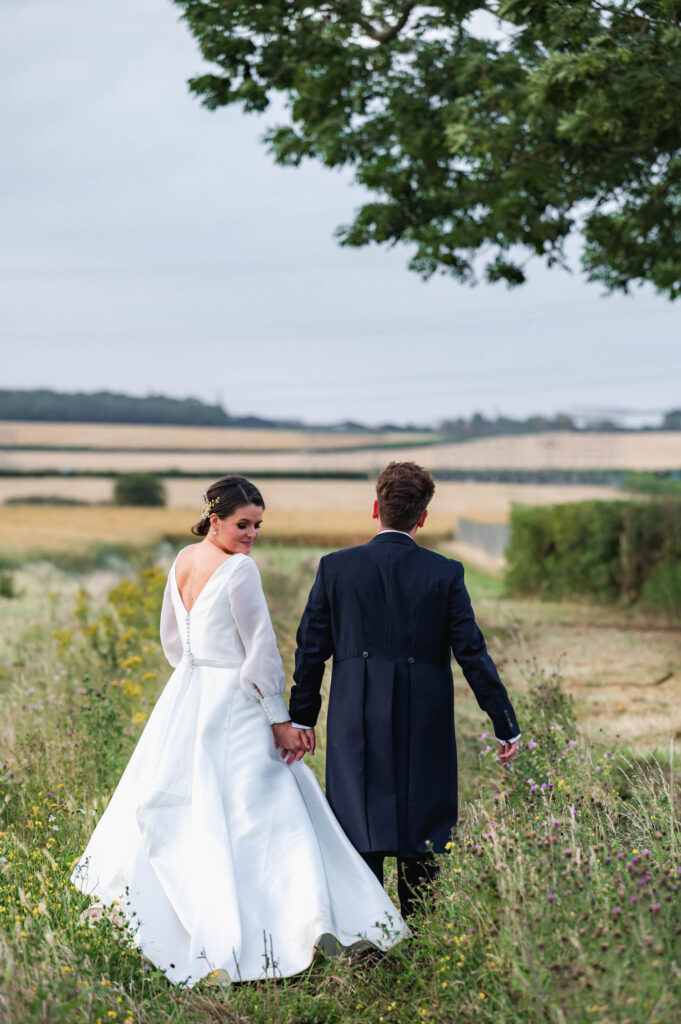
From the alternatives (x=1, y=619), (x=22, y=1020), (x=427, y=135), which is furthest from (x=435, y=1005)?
(x=1, y=619)

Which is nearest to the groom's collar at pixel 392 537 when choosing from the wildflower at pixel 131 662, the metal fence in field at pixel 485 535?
the wildflower at pixel 131 662

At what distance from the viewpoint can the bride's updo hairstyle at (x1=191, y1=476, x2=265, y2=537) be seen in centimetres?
416

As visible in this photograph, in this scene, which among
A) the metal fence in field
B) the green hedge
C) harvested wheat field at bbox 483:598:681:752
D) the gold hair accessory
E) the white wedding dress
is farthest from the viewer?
the metal fence in field

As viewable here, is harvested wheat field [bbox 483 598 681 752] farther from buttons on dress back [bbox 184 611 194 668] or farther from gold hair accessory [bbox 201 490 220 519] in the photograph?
gold hair accessory [bbox 201 490 220 519]

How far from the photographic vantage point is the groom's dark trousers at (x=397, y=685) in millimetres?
3980

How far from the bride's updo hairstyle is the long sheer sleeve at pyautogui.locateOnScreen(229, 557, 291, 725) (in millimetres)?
217

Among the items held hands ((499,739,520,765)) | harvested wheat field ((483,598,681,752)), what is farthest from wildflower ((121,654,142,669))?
held hands ((499,739,520,765))

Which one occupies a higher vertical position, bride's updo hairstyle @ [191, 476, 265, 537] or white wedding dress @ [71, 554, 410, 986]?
bride's updo hairstyle @ [191, 476, 265, 537]

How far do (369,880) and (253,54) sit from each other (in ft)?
23.2

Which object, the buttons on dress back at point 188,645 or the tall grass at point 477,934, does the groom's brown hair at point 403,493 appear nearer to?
the buttons on dress back at point 188,645

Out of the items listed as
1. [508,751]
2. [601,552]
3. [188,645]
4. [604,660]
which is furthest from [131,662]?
[601,552]

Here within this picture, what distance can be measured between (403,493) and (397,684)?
2.30ft

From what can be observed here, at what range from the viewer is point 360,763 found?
13.2 feet

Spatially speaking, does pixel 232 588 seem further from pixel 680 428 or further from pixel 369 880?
pixel 680 428
